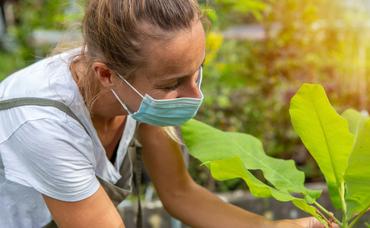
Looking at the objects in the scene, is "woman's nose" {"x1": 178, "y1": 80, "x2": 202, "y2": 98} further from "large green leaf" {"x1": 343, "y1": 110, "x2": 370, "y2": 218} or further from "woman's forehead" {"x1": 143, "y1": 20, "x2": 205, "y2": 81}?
"large green leaf" {"x1": 343, "y1": 110, "x2": 370, "y2": 218}

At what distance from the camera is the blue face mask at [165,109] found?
1.72 m

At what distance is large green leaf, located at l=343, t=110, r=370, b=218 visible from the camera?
141 cm

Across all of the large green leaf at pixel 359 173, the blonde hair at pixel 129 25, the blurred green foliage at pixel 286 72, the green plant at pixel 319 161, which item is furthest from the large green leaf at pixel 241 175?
the blurred green foliage at pixel 286 72

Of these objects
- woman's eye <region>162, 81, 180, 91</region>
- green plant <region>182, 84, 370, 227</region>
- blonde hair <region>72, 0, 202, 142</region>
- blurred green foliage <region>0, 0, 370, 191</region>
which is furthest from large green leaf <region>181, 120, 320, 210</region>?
blurred green foliage <region>0, 0, 370, 191</region>

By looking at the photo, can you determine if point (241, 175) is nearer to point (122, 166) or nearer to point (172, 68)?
point (172, 68)

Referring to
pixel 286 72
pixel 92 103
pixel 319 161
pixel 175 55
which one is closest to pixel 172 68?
pixel 175 55

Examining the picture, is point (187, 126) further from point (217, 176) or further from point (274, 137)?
point (274, 137)

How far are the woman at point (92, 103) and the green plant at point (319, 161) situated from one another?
0.49ft

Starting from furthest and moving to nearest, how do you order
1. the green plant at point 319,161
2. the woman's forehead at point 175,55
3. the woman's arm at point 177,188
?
the woman's arm at point 177,188 → the woman's forehead at point 175,55 → the green plant at point 319,161

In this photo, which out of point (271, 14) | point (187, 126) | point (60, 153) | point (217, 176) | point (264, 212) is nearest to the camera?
point (217, 176)

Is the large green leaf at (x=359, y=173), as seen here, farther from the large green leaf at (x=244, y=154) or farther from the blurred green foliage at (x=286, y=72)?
the blurred green foliage at (x=286, y=72)

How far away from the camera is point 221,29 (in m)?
4.50

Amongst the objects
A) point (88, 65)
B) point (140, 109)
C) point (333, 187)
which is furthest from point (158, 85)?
point (333, 187)

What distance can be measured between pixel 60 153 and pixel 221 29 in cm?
291
